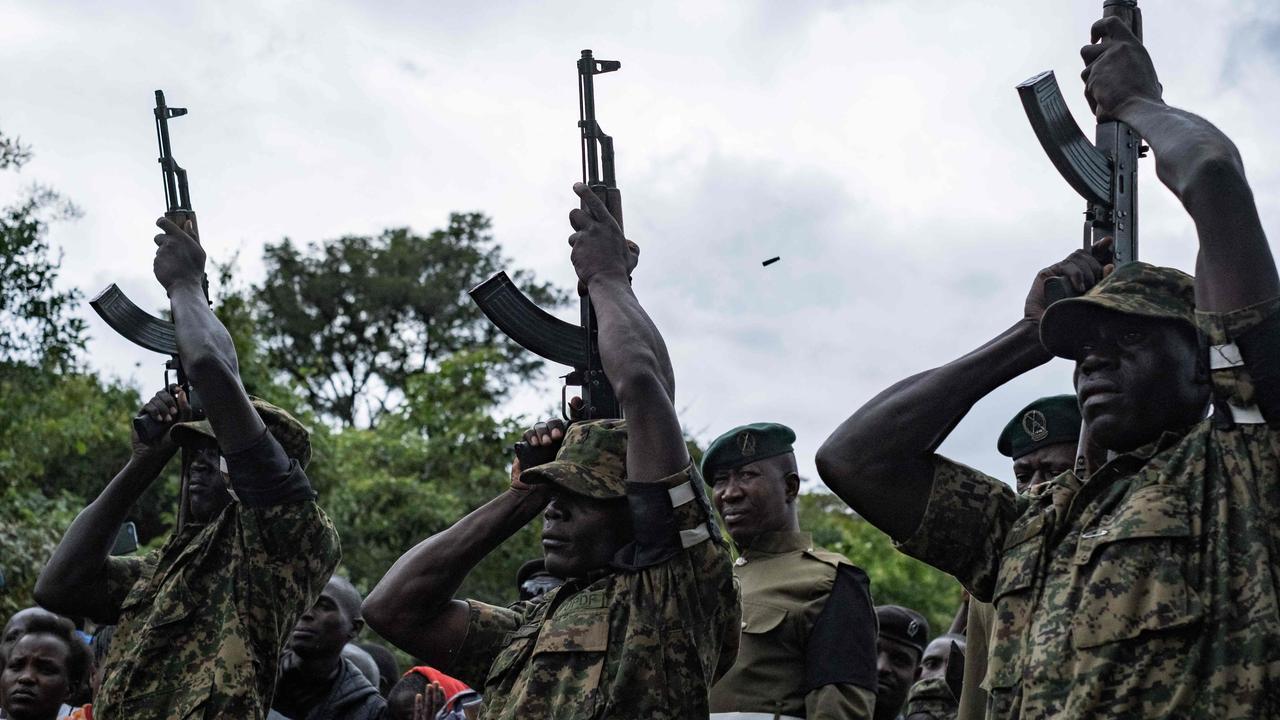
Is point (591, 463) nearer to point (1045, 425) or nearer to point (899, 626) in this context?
point (1045, 425)

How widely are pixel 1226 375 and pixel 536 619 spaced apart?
7.08ft

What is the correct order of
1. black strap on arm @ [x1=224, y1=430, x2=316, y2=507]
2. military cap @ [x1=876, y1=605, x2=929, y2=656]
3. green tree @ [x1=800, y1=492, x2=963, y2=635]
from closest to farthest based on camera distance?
black strap on arm @ [x1=224, y1=430, x2=316, y2=507] < military cap @ [x1=876, y1=605, x2=929, y2=656] < green tree @ [x1=800, y1=492, x2=963, y2=635]

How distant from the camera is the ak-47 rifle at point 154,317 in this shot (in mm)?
6633

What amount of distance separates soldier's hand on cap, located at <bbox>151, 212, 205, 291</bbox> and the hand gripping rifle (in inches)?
49.9

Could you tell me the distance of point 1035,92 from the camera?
14.3 feet

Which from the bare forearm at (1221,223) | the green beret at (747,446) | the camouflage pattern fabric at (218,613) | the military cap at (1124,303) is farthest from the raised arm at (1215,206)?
the camouflage pattern fabric at (218,613)

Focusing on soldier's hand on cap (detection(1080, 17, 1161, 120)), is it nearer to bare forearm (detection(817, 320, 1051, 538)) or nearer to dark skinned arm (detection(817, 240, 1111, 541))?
dark skinned arm (detection(817, 240, 1111, 541))

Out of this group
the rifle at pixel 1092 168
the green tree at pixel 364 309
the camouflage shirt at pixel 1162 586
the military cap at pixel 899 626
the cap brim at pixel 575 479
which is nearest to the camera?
the camouflage shirt at pixel 1162 586

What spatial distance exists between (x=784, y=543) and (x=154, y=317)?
2797 mm

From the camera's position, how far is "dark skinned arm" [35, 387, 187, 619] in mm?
6387

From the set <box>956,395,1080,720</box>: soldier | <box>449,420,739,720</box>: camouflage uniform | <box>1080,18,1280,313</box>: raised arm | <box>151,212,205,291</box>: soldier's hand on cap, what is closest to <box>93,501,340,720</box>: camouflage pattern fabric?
<box>151,212,205,291</box>: soldier's hand on cap

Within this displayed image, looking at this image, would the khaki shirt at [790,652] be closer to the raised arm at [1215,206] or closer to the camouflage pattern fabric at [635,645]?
the camouflage pattern fabric at [635,645]

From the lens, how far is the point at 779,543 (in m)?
6.18

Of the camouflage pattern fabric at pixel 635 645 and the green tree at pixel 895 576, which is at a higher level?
the green tree at pixel 895 576
